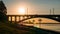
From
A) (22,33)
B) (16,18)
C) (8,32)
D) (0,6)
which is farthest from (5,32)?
(16,18)

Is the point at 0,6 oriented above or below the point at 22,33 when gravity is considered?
above

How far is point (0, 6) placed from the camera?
7350 centimetres

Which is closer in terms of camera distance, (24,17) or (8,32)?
(8,32)

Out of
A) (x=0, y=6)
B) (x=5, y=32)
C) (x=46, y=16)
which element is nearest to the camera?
(x=5, y=32)

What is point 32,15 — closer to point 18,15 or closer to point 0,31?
point 18,15

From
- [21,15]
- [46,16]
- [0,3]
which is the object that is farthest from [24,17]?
[0,3]

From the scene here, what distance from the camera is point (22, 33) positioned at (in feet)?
85.6

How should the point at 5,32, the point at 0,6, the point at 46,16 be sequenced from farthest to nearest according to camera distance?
the point at 46,16 → the point at 0,6 → the point at 5,32

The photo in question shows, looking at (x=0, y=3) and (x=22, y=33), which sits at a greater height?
(x=0, y=3)

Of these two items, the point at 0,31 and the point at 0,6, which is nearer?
the point at 0,31

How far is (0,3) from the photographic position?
2921 inches

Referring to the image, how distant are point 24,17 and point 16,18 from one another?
4.12 metres

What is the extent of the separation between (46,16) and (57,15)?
18.7ft

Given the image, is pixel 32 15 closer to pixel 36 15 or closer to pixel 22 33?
pixel 36 15
